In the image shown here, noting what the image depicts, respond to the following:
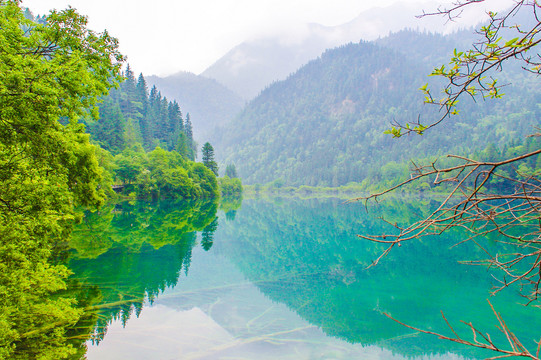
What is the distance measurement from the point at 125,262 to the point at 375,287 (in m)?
11.4

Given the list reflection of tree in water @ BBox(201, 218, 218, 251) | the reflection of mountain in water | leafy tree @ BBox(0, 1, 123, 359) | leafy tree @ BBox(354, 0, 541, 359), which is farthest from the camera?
reflection of tree in water @ BBox(201, 218, 218, 251)

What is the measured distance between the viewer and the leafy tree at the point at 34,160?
18.0 ft

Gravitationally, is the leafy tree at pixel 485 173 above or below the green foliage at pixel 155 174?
below

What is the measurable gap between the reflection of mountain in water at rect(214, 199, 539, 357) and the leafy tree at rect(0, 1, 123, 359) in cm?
762

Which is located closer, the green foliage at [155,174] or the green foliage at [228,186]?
the green foliage at [155,174]

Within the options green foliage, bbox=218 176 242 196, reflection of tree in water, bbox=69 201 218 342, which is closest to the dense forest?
reflection of tree in water, bbox=69 201 218 342

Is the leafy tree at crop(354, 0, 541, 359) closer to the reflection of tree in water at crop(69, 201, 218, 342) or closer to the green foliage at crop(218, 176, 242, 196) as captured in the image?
the reflection of tree in water at crop(69, 201, 218, 342)

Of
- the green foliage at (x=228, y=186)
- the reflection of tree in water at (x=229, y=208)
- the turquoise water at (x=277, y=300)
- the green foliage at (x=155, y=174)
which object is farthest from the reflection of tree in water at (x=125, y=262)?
the green foliage at (x=228, y=186)

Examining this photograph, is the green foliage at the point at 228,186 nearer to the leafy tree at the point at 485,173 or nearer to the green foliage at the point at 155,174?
the green foliage at the point at 155,174

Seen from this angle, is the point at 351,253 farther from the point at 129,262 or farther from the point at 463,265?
the point at 129,262

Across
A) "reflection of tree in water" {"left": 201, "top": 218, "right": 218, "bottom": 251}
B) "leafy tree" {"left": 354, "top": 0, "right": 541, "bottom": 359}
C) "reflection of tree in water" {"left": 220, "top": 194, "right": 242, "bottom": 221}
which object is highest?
"leafy tree" {"left": 354, "top": 0, "right": 541, "bottom": 359}

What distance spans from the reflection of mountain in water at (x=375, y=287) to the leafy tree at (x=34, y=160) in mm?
7624

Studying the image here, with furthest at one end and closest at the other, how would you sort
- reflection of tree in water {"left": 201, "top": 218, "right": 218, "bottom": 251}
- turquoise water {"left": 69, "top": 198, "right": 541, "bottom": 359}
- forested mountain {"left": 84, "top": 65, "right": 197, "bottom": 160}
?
forested mountain {"left": 84, "top": 65, "right": 197, "bottom": 160} → reflection of tree in water {"left": 201, "top": 218, "right": 218, "bottom": 251} → turquoise water {"left": 69, "top": 198, "right": 541, "bottom": 359}

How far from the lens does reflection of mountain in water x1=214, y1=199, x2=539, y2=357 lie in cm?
1010
